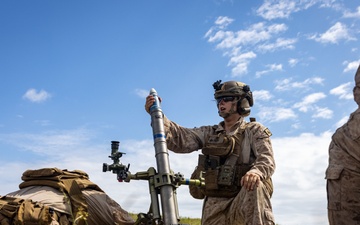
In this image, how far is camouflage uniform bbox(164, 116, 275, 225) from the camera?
6547mm

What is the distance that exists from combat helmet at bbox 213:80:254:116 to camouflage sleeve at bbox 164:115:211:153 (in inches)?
24.9

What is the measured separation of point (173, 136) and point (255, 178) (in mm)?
1750

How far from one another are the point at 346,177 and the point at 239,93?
2827mm

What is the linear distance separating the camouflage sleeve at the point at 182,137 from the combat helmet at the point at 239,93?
24.9 inches

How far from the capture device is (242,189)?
6867mm

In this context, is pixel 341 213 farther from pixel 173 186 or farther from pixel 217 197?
pixel 217 197

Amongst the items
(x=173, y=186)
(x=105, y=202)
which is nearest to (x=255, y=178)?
(x=173, y=186)

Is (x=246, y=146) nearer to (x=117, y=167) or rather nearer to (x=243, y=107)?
(x=243, y=107)

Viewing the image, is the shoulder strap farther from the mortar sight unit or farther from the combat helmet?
the mortar sight unit

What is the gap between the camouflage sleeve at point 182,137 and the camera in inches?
297

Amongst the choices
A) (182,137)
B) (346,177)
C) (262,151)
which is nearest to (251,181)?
(262,151)

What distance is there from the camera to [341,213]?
17.1ft

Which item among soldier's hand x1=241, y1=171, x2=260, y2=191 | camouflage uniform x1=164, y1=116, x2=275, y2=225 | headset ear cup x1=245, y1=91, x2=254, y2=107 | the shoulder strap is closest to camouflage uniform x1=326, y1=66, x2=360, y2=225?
soldier's hand x1=241, y1=171, x2=260, y2=191

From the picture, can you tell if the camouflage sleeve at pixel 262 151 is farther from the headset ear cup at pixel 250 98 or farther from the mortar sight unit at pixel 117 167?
the mortar sight unit at pixel 117 167
